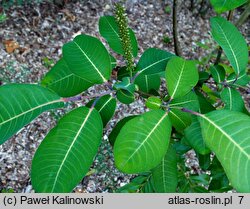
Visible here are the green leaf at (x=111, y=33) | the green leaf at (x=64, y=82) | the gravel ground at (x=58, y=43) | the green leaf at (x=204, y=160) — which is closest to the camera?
the green leaf at (x=64, y=82)

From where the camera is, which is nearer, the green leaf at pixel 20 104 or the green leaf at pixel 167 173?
the green leaf at pixel 20 104

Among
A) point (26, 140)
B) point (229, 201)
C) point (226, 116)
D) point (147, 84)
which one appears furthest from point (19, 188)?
point (226, 116)

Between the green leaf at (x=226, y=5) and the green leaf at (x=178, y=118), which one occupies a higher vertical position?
the green leaf at (x=226, y=5)

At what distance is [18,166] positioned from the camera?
101 inches

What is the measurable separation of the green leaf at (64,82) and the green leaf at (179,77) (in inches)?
9.7

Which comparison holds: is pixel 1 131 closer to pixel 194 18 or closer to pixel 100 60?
pixel 100 60

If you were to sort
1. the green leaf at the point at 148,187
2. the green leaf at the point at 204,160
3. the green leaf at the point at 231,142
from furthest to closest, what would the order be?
1. the green leaf at the point at 148,187
2. the green leaf at the point at 204,160
3. the green leaf at the point at 231,142

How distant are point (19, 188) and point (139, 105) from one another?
1150 mm

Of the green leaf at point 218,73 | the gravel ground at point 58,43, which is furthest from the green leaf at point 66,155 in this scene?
the gravel ground at point 58,43

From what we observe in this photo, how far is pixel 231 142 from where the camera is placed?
0.85 meters

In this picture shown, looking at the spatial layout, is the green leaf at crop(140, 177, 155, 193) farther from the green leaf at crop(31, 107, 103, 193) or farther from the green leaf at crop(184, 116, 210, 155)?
the green leaf at crop(31, 107, 103, 193)

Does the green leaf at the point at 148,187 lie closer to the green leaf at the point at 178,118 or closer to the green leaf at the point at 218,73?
the green leaf at the point at 218,73

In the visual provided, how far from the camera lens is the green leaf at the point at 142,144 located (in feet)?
2.77

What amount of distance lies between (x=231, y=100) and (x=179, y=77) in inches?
11.5
